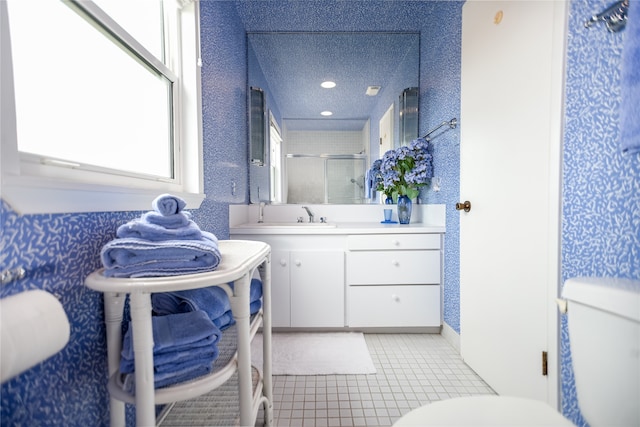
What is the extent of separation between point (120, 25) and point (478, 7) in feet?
5.31

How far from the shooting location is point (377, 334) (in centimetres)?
209

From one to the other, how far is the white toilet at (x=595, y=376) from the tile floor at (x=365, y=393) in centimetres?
71

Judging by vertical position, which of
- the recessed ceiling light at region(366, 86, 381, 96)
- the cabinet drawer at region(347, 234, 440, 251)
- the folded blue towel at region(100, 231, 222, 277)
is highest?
the recessed ceiling light at region(366, 86, 381, 96)

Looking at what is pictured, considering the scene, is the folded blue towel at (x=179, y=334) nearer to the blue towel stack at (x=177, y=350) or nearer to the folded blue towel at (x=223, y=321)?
the blue towel stack at (x=177, y=350)

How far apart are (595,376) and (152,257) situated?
1.11m

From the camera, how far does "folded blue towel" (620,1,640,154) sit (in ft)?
2.11

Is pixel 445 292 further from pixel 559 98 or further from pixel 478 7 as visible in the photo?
pixel 478 7

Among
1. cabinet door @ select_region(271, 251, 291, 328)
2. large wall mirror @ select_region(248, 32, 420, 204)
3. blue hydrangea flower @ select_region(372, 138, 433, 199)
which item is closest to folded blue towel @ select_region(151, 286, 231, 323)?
cabinet door @ select_region(271, 251, 291, 328)

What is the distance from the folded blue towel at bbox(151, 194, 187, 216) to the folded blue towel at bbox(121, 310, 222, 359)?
301mm

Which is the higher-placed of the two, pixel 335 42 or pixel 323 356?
pixel 335 42

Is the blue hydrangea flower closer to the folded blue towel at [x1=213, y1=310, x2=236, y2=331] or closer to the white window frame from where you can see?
the white window frame

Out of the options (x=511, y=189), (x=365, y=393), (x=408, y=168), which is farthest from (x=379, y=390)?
(x=408, y=168)

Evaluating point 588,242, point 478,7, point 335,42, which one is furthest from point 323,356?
point 335,42

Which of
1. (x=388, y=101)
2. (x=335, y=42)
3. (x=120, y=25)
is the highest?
(x=335, y=42)
